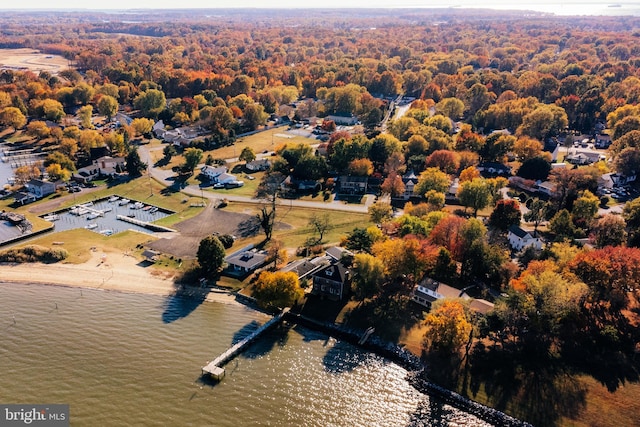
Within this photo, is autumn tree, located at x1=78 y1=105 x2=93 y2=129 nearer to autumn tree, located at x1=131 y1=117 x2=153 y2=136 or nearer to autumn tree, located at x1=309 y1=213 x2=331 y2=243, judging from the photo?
autumn tree, located at x1=131 y1=117 x2=153 y2=136

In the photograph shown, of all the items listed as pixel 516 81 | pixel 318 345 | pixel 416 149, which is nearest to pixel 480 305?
pixel 318 345

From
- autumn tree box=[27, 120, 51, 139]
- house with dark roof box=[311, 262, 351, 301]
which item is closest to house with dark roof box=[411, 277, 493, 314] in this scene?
house with dark roof box=[311, 262, 351, 301]

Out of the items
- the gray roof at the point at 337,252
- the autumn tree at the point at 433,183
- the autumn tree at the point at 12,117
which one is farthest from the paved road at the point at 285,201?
the autumn tree at the point at 12,117

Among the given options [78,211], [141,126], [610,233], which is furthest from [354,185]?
[141,126]

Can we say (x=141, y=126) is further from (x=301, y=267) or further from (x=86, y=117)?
(x=301, y=267)

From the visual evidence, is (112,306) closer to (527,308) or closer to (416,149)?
(527,308)
